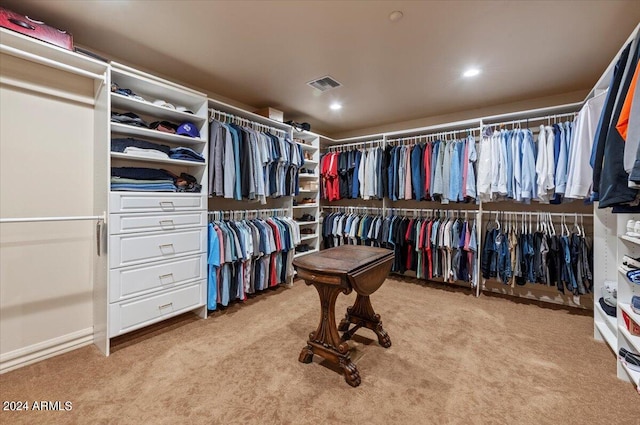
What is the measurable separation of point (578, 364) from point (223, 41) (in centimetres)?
364

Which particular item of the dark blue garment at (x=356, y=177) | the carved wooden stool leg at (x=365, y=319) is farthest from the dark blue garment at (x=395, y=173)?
the carved wooden stool leg at (x=365, y=319)

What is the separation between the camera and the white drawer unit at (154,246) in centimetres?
196

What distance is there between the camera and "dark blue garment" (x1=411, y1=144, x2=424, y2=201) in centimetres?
357

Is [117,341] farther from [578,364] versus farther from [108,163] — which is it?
[578,364]

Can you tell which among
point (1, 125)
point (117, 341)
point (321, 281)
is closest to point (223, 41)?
point (1, 125)

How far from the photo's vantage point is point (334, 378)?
1.71 meters

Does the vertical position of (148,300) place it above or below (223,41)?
below

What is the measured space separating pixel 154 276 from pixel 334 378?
5.38ft

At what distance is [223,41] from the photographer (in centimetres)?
213

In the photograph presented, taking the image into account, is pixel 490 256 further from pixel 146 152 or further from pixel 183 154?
pixel 146 152

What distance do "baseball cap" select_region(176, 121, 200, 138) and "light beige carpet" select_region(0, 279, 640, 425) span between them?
1.79 m

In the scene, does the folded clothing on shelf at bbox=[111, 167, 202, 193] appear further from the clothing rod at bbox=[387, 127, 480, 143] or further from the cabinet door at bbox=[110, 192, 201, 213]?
the clothing rod at bbox=[387, 127, 480, 143]

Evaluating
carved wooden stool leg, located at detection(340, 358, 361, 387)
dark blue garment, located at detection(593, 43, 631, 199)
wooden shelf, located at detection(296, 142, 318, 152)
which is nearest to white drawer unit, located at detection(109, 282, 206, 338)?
carved wooden stool leg, located at detection(340, 358, 361, 387)

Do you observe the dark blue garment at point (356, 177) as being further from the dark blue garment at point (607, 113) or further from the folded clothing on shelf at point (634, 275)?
the folded clothing on shelf at point (634, 275)
